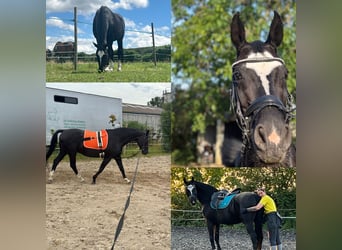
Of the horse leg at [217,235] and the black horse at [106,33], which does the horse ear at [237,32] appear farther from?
the horse leg at [217,235]

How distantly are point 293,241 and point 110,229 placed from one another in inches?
76.8

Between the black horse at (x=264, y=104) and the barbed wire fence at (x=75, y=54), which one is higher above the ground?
the barbed wire fence at (x=75, y=54)

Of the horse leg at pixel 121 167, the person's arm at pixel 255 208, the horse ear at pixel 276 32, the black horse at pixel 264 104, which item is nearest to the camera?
the person's arm at pixel 255 208

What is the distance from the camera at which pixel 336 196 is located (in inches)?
188

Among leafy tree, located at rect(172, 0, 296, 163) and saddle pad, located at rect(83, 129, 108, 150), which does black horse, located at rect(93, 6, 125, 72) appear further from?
leafy tree, located at rect(172, 0, 296, 163)

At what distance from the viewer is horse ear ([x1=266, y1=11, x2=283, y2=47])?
5062 millimetres

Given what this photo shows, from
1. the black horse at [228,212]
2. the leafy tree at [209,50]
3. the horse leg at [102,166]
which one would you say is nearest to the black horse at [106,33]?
the horse leg at [102,166]

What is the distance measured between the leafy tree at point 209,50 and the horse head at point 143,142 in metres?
1.15

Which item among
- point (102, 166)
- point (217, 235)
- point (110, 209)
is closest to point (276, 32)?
point (217, 235)

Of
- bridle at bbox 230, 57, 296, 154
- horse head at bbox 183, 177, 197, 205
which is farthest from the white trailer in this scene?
bridle at bbox 230, 57, 296, 154

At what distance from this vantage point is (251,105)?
5.01 metres

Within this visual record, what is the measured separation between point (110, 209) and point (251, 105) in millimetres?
1894

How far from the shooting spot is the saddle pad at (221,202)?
494 centimetres

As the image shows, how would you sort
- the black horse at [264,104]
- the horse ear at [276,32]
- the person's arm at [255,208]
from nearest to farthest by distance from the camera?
the person's arm at [255,208]
the black horse at [264,104]
the horse ear at [276,32]
